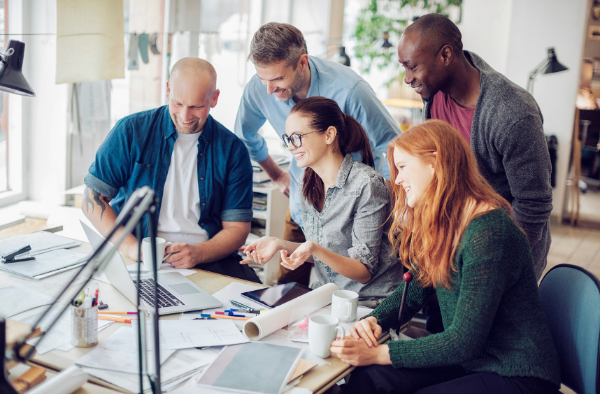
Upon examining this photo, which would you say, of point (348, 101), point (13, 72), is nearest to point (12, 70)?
point (13, 72)

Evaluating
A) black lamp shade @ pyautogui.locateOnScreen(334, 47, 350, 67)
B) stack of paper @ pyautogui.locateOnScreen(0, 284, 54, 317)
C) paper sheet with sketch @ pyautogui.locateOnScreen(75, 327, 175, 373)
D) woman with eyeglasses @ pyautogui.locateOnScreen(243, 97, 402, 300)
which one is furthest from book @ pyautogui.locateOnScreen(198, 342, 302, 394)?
black lamp shade @ pyautogui.locateOnScreen(334, 47, 350, 67)

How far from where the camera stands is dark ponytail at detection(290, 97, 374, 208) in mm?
1822

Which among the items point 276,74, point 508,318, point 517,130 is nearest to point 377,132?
point 276,74

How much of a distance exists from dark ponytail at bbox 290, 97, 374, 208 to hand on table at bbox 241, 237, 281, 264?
324mm

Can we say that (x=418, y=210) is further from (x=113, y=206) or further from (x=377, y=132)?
(x=113, y=206)

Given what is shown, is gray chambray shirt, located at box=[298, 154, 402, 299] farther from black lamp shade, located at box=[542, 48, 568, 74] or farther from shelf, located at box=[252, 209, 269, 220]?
black lamp shade, located at box=[542, 48, 568, 74]

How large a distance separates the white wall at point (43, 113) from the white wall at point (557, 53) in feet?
15.5

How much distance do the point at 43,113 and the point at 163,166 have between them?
1.11 meters

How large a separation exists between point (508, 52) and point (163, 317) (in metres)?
5.38

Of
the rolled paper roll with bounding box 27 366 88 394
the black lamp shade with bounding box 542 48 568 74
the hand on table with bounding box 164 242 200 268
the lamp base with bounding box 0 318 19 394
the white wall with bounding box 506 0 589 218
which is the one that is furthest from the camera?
the white wall with bounding box 506 0 589 218

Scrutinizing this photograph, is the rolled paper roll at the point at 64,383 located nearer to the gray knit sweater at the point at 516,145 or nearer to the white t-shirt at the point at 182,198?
the white t-shirt at the point at 182,198

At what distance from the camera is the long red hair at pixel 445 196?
1.30 m

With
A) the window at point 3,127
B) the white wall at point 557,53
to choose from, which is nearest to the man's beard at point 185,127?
the window at point 3,127

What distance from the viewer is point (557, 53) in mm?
5496
